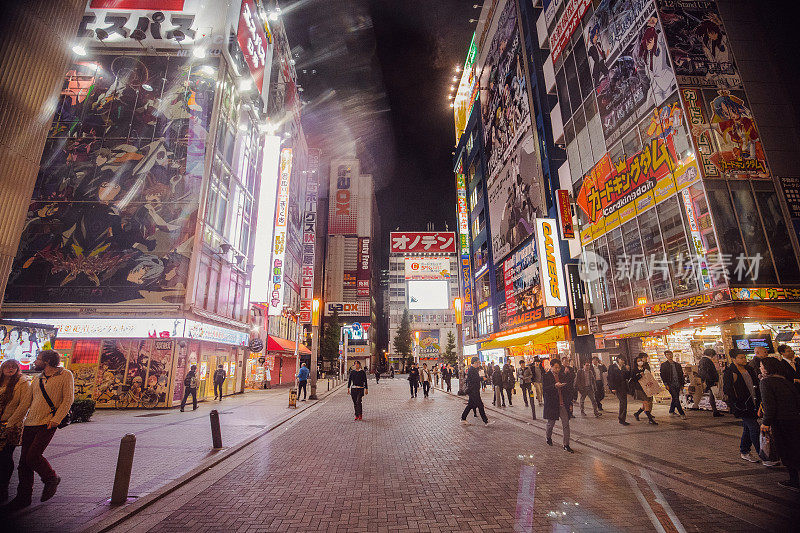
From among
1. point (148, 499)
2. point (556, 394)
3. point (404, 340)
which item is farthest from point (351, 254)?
point (148, 499)

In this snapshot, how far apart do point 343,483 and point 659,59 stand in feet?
59.3

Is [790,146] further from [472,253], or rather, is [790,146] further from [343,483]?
[472,253]

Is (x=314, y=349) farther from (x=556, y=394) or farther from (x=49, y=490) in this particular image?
(x=49, y=490)

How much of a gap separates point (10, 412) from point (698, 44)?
21835mm

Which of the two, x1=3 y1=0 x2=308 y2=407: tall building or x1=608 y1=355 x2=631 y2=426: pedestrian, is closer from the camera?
x1=608 y1=355 x2=631 y2=426: pedestrian

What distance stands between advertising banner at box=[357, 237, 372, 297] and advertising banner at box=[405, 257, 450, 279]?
1185cm

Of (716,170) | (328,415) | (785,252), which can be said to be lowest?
(328,415)

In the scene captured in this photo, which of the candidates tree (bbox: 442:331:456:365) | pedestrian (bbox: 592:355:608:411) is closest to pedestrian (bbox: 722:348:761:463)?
pedestrian (bbox: 592:355:608:411)

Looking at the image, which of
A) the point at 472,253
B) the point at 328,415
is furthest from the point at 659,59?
the point at 472,253

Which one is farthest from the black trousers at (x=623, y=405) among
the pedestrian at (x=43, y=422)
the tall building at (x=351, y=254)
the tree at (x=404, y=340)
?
the tree at (x=404, y=340)

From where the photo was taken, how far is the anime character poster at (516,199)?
83.7 feet

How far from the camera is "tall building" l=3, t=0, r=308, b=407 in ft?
52.9

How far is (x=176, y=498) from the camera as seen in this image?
203 inches

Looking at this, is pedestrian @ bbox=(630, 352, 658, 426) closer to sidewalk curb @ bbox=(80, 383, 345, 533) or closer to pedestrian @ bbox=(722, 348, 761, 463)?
pedestrian @ bbox=(722, 348, 761, 463)
